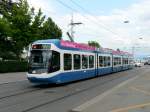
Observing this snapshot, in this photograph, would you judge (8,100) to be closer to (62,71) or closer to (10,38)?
(62,71)

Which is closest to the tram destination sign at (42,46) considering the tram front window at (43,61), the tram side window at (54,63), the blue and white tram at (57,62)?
the blue and white tram at (57,62)

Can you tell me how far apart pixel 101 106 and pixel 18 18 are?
34.4 metres

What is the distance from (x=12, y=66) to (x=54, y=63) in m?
20.5

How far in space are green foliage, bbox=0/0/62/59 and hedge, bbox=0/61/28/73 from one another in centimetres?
334

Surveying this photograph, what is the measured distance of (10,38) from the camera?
47.5m

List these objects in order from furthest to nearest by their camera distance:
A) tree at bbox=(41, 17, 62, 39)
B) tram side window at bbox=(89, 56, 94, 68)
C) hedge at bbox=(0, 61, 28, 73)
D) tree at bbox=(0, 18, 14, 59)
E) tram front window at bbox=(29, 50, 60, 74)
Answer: tree at bbox=(41, 17, 62, 39), tree at bbox=(0, 18, 14, 59), hedge at bbox=(0, 61, 28, 73), tram side window at bbox=(89, 56, 94, 68), tram front window at bbox=(29, 50, 60, 74)

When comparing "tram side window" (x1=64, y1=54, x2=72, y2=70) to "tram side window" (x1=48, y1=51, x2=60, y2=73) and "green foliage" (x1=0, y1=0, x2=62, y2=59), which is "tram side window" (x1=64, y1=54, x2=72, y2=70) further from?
"green foliage" (x1=0, y1=0, x2=62, y2=59)

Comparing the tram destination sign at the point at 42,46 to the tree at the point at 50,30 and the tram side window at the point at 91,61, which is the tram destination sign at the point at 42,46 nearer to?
the tram side window at the point at 91,61

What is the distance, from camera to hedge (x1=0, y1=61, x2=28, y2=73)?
4041 centimetres

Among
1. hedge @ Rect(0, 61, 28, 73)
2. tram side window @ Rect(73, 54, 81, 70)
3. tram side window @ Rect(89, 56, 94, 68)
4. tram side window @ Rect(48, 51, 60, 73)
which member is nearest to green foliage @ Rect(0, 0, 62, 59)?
hedge @ Rect(0, 61, 28, 73)

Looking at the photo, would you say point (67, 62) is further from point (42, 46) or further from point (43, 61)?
point (43, 61)

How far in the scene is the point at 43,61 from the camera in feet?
75.0

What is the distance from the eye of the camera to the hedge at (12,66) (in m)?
40.4

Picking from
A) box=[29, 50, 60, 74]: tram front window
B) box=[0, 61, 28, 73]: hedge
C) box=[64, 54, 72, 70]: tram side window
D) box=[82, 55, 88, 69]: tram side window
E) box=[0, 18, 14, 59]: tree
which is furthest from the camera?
box=[0, 18, 14, 59]: tree
